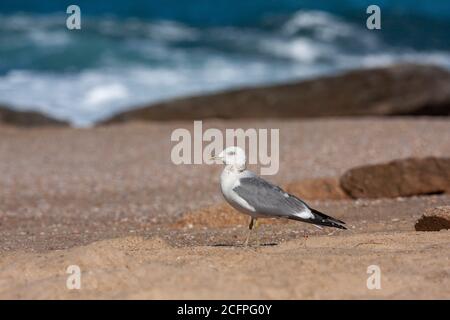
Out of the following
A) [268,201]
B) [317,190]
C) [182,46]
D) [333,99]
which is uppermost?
[182,46]

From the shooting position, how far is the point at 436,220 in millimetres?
5359

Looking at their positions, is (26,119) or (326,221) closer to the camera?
(326,221)

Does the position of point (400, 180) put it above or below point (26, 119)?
below

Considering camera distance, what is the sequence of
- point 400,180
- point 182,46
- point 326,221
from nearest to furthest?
point 326,221
point 400,180
point 182,46

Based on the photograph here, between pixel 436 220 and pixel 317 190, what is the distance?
104 inches

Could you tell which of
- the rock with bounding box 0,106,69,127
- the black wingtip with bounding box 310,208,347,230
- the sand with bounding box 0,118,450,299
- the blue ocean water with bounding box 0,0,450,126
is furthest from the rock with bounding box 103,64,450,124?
the black wingtip with bounding box 310,208,347,230

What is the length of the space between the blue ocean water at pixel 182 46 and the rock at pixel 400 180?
997cm

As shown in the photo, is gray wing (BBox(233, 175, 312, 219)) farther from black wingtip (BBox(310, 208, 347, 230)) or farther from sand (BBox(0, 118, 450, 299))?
sand (BBox(0, 118, 450, 299))

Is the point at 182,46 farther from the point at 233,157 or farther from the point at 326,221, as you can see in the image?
the point at 326,221

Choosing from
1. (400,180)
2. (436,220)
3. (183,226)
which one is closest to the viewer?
(436,220)

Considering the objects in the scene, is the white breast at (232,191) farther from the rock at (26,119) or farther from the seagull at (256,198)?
the rock at (26,119)

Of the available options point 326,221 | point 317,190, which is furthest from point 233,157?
point 317,190

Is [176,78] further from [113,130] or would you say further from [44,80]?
[113,130]

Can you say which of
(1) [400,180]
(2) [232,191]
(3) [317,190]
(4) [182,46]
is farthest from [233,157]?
(4) [182,46]
